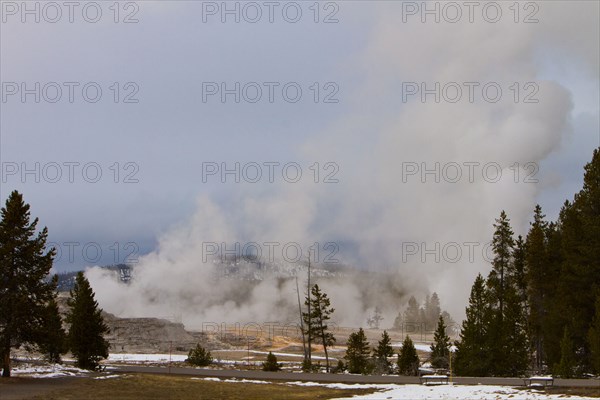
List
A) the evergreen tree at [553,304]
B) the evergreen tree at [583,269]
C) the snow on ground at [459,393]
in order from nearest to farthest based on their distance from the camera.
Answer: the snow on ground at [459,393] → the evergreen tree at [583,269] → the evergreen tree at [553,304]

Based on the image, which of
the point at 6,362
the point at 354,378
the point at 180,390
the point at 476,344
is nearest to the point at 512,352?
the point at 476,344

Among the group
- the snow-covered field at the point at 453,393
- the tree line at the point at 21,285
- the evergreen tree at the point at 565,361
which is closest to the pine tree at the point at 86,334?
the tree line at the point at 21,285

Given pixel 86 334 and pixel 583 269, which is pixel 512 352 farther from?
pixel 86 334

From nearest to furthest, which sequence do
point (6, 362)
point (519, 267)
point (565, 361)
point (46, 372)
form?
1. point (6, 362)
2. point (565, 361)
3. point (46, 372)
4. point (519, 267)

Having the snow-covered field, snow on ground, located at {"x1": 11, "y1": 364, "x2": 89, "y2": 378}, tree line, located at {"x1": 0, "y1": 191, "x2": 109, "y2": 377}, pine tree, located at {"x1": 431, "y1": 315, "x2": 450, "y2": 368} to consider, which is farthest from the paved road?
pine tree, located at {"x1": 431, "y1": 315, "x2": 450, "y2": 368}

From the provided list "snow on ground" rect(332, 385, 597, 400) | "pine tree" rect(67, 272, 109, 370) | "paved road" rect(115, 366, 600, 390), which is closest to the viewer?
"snow on ground" rect(332, 385, 597, 400)

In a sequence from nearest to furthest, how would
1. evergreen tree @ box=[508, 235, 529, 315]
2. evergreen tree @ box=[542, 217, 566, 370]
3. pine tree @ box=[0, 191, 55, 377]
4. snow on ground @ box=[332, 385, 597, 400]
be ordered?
snow on ground @ box=[332, 385, 597, 400] → pine tree @ box=[0, 191, 55, 377] → evergreen tree @ box=[542, 217, 566, 370] → evergreen tree @ box=[508, 235, 529, 315]

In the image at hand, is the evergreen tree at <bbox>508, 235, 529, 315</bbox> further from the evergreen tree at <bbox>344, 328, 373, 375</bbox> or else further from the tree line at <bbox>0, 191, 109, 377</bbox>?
the tree line at <bbox>0, 191, 109, 377</bbox>

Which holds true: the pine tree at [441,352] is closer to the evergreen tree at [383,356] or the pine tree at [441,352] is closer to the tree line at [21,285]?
the evergreen tree at [383,356]

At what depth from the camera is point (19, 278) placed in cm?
3956

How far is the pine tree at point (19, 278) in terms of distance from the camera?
38.8 m

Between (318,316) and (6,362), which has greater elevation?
(318,316)

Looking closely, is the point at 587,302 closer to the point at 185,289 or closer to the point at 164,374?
the point at 164,374

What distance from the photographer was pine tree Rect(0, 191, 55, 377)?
3881cm
